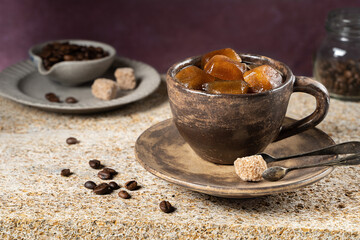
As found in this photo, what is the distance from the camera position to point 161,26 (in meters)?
2.65

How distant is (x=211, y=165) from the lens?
1107 mm

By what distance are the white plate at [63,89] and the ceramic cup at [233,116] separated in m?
0.55

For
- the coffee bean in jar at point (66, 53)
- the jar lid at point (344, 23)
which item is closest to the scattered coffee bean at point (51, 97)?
the coffee bean in jar at point (66, 53)

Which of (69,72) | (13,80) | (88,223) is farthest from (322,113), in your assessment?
(13,80)

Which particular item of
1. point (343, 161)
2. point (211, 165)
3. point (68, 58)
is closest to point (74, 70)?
point (68, 58)

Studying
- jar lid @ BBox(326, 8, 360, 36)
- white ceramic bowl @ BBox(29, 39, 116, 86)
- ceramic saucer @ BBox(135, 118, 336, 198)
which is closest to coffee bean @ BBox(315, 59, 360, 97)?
jar lid @ BBox(326, 8, 360, 36)

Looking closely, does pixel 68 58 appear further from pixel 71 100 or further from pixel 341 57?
pixel 341 57

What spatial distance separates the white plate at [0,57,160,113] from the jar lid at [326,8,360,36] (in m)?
0.69

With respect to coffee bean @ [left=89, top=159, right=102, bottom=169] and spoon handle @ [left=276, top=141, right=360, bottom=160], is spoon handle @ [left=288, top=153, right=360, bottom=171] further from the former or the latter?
coffee bean @ [left=89, top=159, right=102, bottom=169]

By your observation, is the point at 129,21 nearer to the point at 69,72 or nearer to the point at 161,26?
the point at 161,26

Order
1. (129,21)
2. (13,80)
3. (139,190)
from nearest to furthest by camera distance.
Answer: (139,190)
(13,80)
(129,21)

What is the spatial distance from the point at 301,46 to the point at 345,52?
1079 mm

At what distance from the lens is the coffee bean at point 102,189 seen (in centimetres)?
110

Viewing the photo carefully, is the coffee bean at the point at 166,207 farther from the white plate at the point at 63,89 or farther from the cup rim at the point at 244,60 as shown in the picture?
the white plate at the point at 63,89
